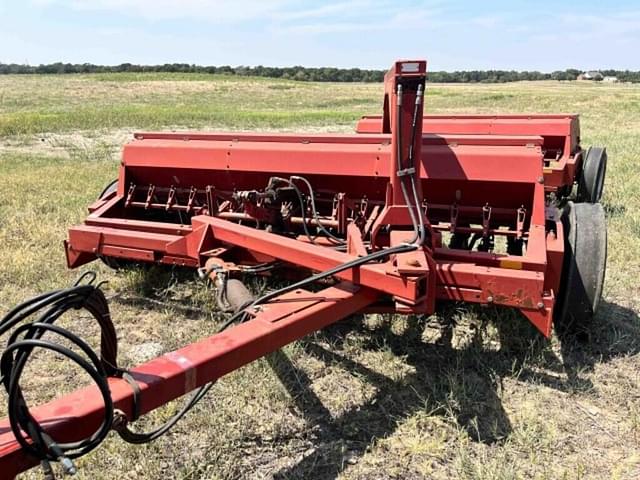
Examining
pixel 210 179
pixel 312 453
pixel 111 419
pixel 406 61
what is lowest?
pixel 312 453

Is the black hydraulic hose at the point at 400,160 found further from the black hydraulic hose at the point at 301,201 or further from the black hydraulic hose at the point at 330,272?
the black hydraulic hose at the point at 301,201

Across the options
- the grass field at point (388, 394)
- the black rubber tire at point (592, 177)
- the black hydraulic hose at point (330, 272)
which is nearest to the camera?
the grass field at point (388, 394)

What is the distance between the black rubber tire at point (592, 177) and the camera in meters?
7.29

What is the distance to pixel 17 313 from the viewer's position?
6.46 feet

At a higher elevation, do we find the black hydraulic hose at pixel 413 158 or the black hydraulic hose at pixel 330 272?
the black hydraulic hose at pixel 413 158

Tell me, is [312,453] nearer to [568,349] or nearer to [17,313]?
[17,313]

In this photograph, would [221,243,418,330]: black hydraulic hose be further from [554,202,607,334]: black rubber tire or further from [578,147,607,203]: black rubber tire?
[578,147,607,203]: black rubber tire

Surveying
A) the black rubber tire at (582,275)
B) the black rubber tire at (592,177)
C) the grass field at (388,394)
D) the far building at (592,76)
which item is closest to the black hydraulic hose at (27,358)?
the grass field at (388,394)

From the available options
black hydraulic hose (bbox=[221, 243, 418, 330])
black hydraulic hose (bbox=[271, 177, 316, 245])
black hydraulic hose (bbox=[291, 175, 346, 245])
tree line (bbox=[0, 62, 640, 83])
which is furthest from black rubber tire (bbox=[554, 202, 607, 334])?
tree line (bbox=[0, 62, 640, 83])

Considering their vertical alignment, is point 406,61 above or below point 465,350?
above

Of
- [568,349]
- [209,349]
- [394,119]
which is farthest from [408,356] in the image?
[209,349]

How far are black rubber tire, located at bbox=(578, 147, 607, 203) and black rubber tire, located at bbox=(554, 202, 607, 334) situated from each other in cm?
359

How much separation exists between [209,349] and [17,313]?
74cm

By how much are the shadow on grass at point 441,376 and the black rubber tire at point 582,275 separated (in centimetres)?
20
